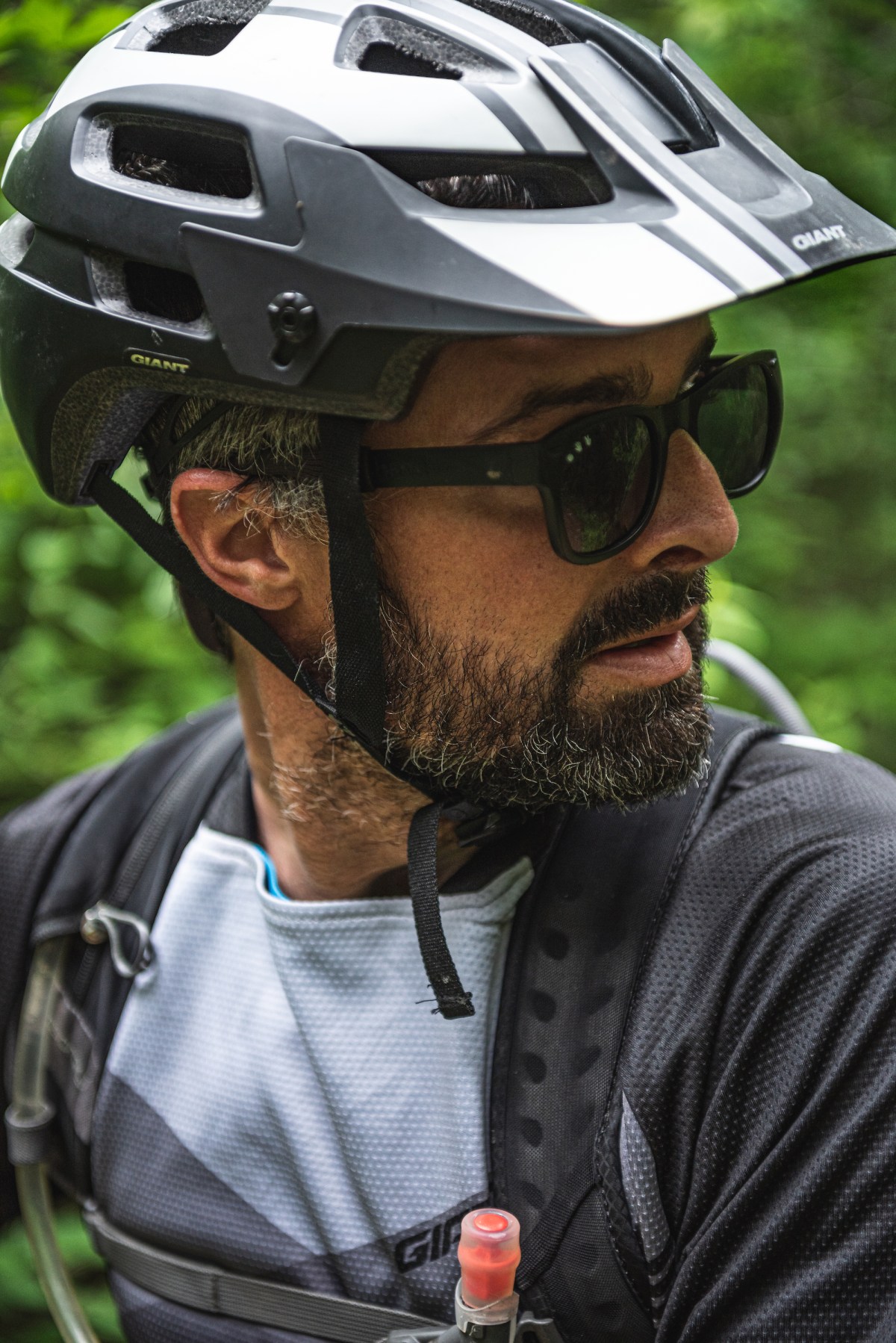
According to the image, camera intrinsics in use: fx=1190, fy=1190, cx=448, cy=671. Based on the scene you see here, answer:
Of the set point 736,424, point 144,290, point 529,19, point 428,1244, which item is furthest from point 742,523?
point 428,1244

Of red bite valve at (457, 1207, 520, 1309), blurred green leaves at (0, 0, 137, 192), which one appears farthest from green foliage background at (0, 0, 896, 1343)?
red bite valve at (457, 1207, 520, 1309)

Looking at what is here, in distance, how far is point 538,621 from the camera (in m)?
1.79

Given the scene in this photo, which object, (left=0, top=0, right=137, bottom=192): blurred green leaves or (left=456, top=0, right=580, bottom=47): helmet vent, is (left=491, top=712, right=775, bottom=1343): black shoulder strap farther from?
(left=0, top=0, right=137, bottom=192): blurred green leaves

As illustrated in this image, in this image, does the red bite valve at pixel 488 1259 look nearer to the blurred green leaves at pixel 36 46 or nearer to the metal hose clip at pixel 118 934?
the metal hose clip at pixel 118 934

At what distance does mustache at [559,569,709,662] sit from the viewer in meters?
1.80

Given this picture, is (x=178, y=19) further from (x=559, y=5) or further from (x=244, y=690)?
(x=244, y=690)

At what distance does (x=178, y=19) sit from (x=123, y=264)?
1.61ft

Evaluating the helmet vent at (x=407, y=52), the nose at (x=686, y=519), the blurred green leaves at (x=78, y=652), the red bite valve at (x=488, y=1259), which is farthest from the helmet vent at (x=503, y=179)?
the blurred green leaves at (x=78, y=652)

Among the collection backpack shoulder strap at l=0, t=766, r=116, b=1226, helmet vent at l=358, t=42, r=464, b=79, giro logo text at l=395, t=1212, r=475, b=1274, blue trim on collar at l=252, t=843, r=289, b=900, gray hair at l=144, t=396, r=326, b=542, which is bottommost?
backpack shoulder strap at l=0, t=766, r=116, b=1226

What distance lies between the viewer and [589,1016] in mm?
1692

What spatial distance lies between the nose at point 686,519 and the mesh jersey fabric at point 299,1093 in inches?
21.6

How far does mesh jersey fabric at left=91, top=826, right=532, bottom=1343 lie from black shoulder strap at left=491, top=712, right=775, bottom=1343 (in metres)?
0.06

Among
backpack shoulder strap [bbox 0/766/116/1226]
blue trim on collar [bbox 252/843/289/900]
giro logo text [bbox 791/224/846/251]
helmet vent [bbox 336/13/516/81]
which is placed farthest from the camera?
backpack shoulder strap [bbox 0/766/116/1226]

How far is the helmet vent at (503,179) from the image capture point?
165cm
